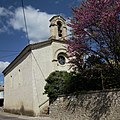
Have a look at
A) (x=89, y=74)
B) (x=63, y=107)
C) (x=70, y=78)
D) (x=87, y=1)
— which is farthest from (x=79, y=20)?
(x=63, y=107)

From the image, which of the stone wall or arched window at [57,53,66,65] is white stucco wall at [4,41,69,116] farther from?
the stone wall

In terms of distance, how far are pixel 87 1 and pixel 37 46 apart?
10.3 meters

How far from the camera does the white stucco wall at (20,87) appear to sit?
22781 mm

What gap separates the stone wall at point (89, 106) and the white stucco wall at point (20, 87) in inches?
241

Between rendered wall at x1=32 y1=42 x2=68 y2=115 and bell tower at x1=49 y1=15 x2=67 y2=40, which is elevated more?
bell tower at x1=49 y1=15 x2=67 y2=40

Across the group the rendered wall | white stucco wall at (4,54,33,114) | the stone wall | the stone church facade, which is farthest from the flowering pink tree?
white stucco wall at (4,54,33,114)

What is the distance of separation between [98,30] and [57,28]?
38.7ft

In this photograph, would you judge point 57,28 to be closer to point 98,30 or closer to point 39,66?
point 39,66

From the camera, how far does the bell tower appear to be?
23.7m

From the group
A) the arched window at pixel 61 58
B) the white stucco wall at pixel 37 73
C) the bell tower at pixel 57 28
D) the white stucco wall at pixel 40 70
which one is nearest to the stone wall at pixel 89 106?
the white stucco wall at pixel 40 70

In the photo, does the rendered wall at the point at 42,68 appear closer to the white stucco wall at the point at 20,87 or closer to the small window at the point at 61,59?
the small window at the point at 61,59

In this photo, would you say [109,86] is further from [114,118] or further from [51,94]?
[51,94]

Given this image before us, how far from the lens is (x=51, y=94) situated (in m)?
18.0

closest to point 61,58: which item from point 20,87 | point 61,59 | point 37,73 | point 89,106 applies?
point 61,59
